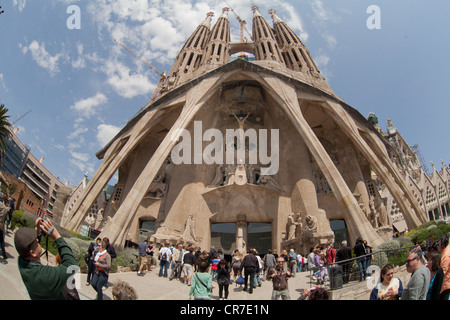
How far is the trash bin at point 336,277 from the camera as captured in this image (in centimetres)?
612

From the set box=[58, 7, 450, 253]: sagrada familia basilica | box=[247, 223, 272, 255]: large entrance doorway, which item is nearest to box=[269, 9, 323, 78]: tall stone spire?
box=[58, 7, 450, 253]: sagrada familia basilica

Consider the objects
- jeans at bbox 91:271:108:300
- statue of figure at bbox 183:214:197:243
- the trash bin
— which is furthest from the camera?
statue of figure at bbox 183:214:197:243

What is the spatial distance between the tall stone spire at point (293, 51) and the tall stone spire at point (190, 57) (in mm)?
7682

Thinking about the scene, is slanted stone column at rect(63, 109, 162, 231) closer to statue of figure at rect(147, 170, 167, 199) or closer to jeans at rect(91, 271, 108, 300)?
statue of figure at rect(147, 170, 167, 199)

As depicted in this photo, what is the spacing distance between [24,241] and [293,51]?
1113 inches

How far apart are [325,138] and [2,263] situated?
20.2m

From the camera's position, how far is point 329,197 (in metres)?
18.2

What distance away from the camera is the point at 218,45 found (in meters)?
27.3

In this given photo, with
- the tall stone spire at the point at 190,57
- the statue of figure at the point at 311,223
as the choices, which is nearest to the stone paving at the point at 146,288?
the statue of figure at the point at 311,223

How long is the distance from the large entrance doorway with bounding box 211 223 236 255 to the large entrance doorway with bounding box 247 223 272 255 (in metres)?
1.03

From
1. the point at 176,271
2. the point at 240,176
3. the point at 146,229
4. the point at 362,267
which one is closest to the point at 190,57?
the point at 240,176

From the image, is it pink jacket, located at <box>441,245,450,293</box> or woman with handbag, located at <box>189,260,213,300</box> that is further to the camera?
woman with handbag, located at <box>189,260,213,300</box>

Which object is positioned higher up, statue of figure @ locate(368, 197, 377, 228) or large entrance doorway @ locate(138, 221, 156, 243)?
statue of figure @ locate(368, 197, 377, 228)

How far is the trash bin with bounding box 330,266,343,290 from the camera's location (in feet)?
20.1
